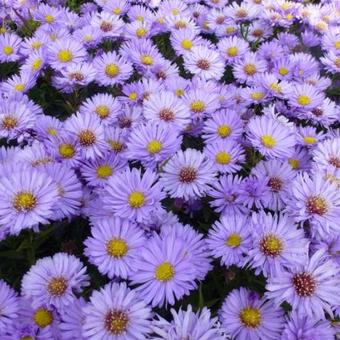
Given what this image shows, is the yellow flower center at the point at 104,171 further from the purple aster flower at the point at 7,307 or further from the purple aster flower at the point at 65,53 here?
the purple aster flower at the point at 65,53

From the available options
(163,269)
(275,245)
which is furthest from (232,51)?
(163,269)

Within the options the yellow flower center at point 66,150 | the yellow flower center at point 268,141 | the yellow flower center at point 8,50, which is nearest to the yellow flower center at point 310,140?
the yellow flower center at point 268,141

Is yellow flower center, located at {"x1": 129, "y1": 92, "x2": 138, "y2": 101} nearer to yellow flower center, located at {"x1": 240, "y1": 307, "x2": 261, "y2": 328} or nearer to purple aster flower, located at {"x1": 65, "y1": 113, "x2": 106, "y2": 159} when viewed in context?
purple aster flower, located at {"x1": 65, "y1": 113, "x2": 106, "y2": 159}

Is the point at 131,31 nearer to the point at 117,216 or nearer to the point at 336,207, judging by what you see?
the point at 117,216

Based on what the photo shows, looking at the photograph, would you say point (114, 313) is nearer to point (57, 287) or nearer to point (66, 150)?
point (57, 287)

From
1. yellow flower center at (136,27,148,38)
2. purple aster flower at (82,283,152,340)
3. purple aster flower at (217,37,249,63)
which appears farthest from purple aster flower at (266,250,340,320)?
yellow flower center at (136,27,148,38)

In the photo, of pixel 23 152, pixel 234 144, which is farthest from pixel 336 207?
pixel 23 152
